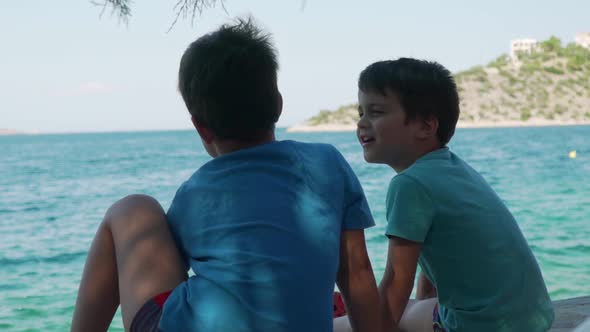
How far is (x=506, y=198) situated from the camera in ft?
51.1

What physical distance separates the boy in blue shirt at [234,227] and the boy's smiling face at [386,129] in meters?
0.27

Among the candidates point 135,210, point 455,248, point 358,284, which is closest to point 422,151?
point 455,248

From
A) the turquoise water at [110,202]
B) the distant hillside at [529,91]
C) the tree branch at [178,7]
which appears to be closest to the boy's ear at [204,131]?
the tree branch at [178,7]

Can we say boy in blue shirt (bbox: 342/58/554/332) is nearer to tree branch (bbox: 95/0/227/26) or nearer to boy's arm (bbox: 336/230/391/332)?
boy's arm (bbox: 336/230/391/332)

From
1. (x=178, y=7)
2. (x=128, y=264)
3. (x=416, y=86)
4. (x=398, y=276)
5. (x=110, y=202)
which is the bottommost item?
(x=110, y=202)

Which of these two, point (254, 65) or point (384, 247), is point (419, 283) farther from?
point (384, 247)

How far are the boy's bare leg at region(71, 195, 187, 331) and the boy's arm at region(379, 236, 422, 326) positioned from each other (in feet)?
1.41

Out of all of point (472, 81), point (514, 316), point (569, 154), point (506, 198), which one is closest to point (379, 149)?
point (514, 316)

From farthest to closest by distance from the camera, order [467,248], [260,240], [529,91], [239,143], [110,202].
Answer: [529,91]
[110,202]
[467,248]
[239,143]
[260,240]

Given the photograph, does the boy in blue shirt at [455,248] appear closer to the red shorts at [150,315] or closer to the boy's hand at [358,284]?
the boy's hand at [358,284]

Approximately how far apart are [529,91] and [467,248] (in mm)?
61019

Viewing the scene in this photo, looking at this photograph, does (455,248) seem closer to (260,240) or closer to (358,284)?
(358,284)

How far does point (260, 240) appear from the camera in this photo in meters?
1.14

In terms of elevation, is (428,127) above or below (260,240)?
above
